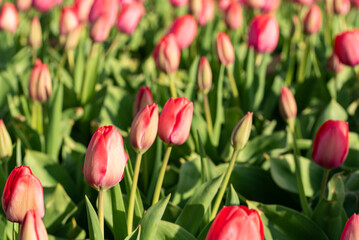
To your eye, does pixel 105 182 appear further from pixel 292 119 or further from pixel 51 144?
pixel 292 119

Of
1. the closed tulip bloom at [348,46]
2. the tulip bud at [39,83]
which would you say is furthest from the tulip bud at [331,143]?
the tulip bud at [39,83]

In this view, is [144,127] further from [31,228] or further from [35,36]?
[35,36]

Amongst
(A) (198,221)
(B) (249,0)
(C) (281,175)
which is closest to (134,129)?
(A) (198,221)

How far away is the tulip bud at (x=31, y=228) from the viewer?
665 mm

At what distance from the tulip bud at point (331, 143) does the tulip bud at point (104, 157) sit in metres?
0.42

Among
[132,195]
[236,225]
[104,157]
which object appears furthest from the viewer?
[132,195]

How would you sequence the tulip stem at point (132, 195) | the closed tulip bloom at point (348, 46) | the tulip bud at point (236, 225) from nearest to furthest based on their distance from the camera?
the tulip bud at point (236, 225) → the tulip stem at point (132, 195) → the closed tulip bloom at point (348, 46)

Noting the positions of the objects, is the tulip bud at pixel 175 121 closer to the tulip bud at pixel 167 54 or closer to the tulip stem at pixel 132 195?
the tulip stem at pixel 132 195

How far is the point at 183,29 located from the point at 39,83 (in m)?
0.55

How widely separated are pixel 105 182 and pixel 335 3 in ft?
5.14

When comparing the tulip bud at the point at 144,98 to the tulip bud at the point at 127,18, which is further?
the tulip bud at the point at 127,18

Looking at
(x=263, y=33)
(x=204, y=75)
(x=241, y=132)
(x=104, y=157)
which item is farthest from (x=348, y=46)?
(x=104, y=157)

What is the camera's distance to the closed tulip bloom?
4.84 feet

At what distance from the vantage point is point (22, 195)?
2.44 ft
